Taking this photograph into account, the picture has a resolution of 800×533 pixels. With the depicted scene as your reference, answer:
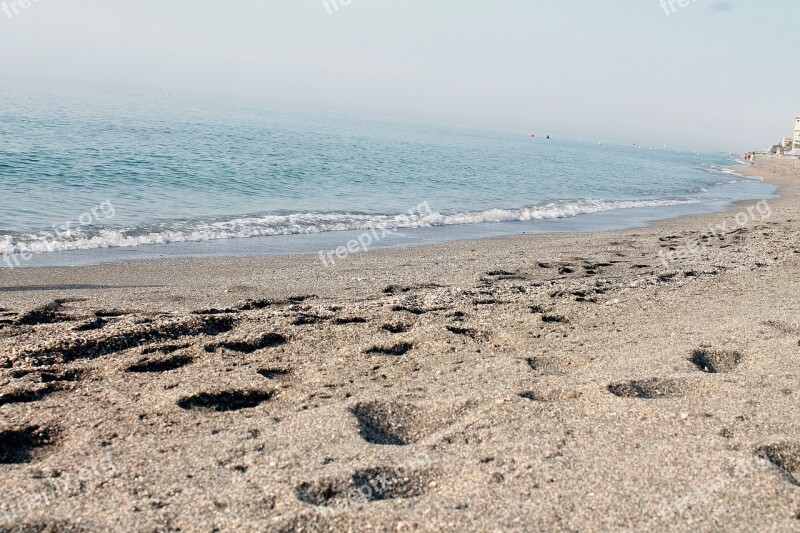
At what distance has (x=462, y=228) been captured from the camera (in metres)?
16.9

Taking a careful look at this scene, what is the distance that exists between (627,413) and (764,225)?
14970mm

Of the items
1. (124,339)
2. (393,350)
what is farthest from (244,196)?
(393,350)

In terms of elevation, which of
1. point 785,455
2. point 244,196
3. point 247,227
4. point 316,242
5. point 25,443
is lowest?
point 316,242

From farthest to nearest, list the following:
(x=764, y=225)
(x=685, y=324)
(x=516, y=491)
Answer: (x=764, y=225), (x=685, y=324), (x=516, y=491)

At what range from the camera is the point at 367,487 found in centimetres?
318

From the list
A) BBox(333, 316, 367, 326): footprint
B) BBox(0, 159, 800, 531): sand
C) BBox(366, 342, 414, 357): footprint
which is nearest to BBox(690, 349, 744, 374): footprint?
BBox(0, 159, 800, 531): sand

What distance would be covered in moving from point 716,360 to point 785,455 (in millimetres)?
1857

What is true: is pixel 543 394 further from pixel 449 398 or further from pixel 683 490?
pixel 683 490

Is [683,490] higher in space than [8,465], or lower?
higher

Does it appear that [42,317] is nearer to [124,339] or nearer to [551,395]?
[124,339]

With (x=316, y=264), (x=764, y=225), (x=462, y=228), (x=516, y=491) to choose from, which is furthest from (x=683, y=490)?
(x=764, y=225)

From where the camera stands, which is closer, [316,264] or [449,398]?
[449,398]

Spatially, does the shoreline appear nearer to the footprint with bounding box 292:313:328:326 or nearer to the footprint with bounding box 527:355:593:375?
the footprint with bounding box 292:313:328:326

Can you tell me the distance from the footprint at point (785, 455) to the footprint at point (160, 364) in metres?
3.90
